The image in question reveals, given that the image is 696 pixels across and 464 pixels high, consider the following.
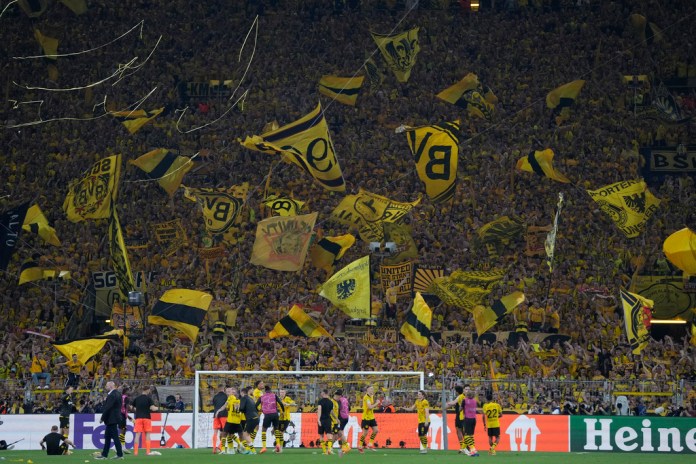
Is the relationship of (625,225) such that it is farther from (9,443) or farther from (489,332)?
(9,443)

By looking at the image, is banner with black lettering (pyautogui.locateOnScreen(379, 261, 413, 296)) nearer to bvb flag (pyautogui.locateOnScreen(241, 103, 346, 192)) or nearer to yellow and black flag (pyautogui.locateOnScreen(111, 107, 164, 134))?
bvb flag (pyautogui.locateOnScreen(241, 103, 346, 192))

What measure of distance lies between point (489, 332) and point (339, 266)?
715cm

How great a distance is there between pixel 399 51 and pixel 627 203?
14.6m

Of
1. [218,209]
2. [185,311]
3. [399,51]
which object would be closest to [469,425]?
[185,311]

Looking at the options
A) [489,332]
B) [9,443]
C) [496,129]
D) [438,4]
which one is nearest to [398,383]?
[489,332]

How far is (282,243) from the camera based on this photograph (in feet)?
126

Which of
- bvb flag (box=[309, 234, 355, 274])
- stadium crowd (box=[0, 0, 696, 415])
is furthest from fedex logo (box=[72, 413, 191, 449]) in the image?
bvb flag (box=[309, 234, 355, 274])

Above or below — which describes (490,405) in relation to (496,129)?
below

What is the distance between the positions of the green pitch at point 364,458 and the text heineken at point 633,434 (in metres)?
0.72

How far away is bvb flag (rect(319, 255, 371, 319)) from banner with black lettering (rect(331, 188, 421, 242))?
15.4 ft

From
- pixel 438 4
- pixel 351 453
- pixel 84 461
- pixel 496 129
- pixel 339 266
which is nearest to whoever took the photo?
pixel 84 461

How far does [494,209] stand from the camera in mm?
44719

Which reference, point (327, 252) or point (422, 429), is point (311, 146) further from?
point (422, 429)

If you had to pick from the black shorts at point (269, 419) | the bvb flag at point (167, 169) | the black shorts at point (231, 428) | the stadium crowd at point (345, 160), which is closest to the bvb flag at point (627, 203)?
the stadium crowd at point (345, 160)
